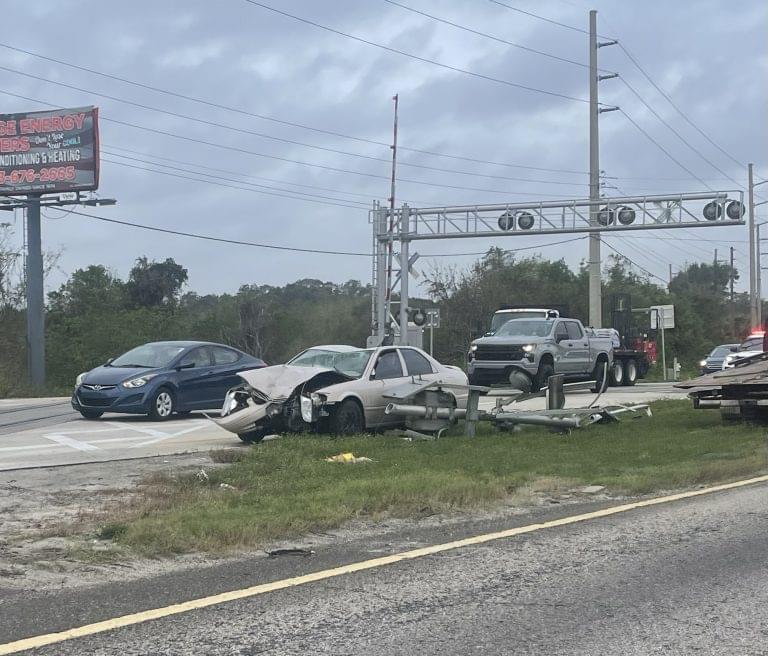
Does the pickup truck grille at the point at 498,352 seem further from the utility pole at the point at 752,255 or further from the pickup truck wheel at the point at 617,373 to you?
the utility pole at the point at 752,255

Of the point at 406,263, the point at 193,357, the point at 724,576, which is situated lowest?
the point at 724,576

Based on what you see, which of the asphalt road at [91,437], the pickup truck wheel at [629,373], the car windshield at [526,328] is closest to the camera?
the asphalt road at [91,437]

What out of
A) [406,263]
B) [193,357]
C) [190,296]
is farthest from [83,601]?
[190,296]

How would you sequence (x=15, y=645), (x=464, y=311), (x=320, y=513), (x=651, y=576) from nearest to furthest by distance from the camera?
1. (x=15, y=645)
2. (x=651, y=576)
3. (x=320, y=513)
4. (x=464, y=311)

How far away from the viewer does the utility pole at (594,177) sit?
43.5 meters

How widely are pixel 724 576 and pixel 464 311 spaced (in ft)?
180

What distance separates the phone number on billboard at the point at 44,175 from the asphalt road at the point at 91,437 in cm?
2132

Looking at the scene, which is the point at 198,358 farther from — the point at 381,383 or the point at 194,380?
the point at 381,383

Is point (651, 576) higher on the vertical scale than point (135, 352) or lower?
lower

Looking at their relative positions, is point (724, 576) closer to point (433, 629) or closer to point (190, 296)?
point (433, 629)

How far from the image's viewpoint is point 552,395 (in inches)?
617

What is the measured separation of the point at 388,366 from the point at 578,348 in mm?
13418

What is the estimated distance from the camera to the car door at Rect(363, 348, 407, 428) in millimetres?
14148

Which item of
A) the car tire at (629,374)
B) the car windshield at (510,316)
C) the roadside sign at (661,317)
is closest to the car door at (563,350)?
the car windshield at (510,316)
